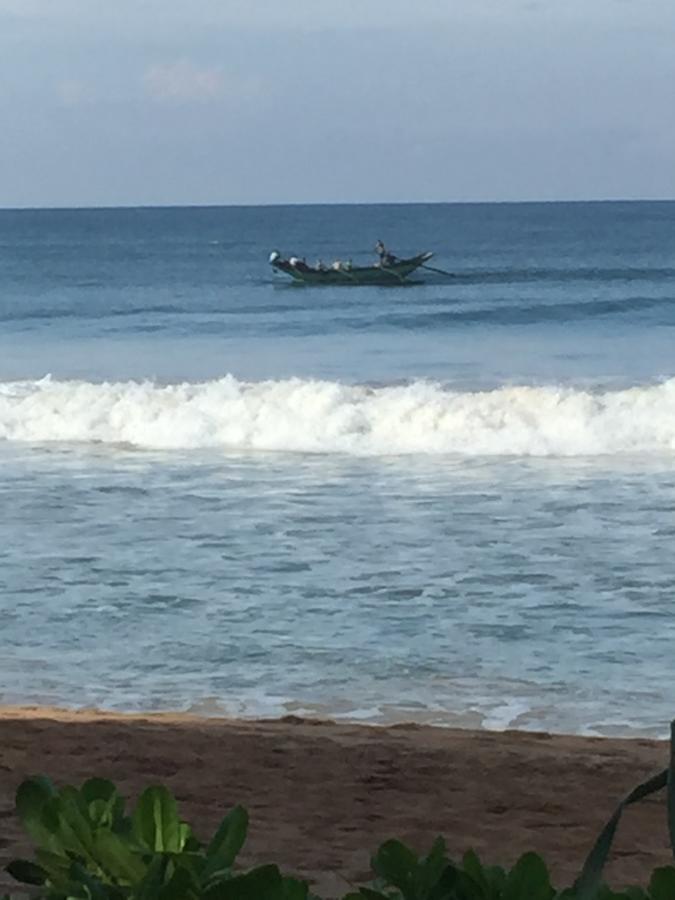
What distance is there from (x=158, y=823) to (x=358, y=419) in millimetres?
14892

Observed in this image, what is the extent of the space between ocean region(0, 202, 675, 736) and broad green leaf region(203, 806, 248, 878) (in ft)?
16.5

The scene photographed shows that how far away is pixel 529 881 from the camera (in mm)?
932

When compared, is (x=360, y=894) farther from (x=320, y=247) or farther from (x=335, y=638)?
(x=320, y=247)

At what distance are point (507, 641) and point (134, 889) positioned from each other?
6.33m

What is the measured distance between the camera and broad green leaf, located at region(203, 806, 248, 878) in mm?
954

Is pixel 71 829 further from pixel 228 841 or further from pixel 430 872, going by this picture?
pixel 430 872

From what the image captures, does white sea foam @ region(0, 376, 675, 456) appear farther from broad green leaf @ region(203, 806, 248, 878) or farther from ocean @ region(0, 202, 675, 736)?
broad green leaf @ region(203, 806, 248, 878)

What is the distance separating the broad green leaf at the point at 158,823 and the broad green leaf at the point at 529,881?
0.63ft

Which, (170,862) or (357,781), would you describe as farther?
(357,781)

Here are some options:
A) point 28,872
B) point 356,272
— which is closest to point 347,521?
point 28,872

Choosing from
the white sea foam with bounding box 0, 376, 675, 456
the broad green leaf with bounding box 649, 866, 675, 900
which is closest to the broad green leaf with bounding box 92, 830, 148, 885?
the broad green leaf with bounding box 649, 866, 675, 900

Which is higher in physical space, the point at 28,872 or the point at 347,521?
the point at 347,521

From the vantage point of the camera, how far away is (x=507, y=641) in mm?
7164

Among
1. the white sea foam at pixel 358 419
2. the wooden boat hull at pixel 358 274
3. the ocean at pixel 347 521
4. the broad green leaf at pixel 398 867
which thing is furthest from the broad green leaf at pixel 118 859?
the wooden boat hull at pixel 358 274
